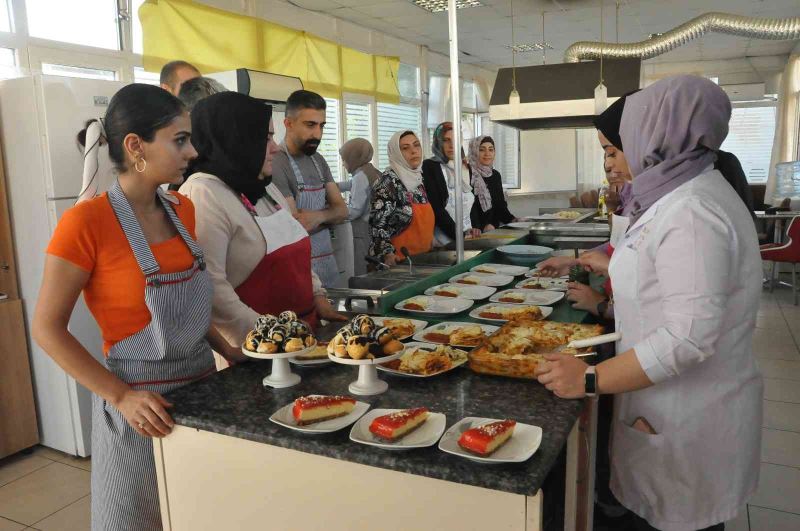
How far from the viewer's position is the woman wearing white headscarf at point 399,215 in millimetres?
3717

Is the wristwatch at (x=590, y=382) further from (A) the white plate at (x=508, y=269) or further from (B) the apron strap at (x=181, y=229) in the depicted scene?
(A) the white plate at (x=508, y=269)

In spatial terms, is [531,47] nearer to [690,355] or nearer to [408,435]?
[690,355]

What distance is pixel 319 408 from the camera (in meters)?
1.22

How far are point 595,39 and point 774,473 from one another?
6779 millimetres

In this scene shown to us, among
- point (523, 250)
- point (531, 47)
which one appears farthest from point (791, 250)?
point (531, 47)

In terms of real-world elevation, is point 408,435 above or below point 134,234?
below

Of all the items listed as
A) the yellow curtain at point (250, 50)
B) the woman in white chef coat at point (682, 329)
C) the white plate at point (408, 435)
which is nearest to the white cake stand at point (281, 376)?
the white plate at point (408, 435)

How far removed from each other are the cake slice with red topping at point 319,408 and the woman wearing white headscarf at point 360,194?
2900 mm

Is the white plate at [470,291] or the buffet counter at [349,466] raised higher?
the white plate at [470,291]

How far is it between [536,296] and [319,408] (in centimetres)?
131

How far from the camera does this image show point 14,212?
3.18 meters

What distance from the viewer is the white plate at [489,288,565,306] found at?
227 cm

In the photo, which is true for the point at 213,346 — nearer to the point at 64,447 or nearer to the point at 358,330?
the point at 358,330

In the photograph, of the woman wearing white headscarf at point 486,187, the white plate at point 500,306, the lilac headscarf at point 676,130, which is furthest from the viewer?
the woman wearing white headscarf at point 486,187
